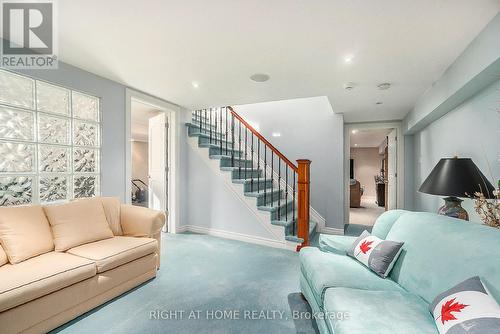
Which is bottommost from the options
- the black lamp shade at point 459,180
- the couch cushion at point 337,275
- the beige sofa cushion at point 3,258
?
the couch cushion at point 337,275

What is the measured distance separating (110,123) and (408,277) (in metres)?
3.45

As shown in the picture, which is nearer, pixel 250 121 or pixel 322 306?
pixel 322 306

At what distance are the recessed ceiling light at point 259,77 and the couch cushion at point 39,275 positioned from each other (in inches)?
96.3

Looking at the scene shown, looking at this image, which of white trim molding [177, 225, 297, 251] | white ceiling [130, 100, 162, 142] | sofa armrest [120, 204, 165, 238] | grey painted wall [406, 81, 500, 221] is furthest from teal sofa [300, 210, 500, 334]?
white ceiling [130, 100, 162, 142]

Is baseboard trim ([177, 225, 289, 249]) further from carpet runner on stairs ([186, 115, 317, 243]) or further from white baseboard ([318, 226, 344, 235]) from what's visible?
white baseboard ([318, 226, 344, 235])

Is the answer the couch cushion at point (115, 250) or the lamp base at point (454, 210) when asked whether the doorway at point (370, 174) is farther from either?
the couch cushion at point (115, 250)

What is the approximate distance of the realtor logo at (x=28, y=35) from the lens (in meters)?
1.64

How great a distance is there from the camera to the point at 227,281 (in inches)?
93.0

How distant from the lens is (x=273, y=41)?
195cm

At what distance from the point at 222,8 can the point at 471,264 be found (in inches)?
83.7

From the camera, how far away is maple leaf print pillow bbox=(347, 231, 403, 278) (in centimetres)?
165

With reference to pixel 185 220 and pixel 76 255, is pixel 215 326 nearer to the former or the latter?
pixel 76 255

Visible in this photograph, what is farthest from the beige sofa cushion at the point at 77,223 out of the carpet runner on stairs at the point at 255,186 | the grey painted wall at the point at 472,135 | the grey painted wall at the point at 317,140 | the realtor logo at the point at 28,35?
the grey painted wall at the point at 472,135

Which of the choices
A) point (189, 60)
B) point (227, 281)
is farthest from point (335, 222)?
point (189, 60)
